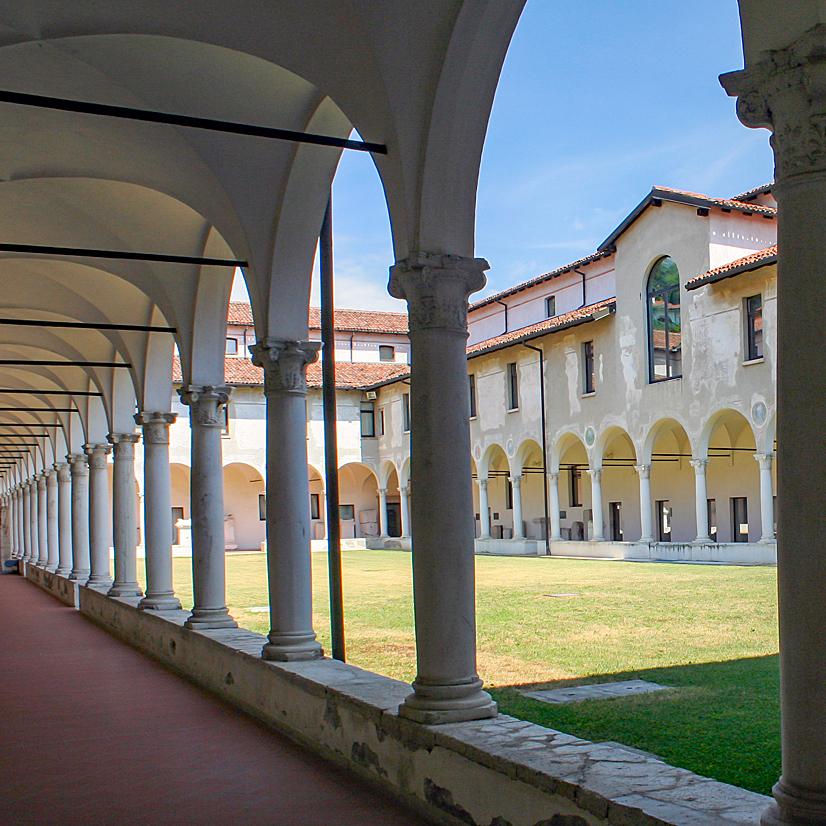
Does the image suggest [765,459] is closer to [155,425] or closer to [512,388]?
[512,388]

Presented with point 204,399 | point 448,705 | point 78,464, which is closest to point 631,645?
point 204,399

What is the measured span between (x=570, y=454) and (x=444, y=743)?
1246 inches

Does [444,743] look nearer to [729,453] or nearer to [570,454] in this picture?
[729,453]

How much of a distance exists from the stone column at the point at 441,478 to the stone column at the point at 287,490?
8.22 ft

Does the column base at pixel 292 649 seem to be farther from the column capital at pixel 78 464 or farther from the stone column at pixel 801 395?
the column capital at pixel 78 464

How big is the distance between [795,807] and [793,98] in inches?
81.6

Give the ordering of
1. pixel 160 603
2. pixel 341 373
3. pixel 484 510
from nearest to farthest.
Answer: pixel 160 603, pixel 484 510, pixel 341 373

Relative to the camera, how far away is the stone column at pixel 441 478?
4.89 meters

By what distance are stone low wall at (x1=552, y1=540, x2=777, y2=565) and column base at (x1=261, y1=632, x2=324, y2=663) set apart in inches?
621

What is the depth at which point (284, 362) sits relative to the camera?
7.47m

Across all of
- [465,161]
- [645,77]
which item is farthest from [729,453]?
[465,161]

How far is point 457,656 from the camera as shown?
15.9 feet

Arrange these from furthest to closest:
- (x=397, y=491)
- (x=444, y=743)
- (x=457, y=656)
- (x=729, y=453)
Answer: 1. (x=397, y=491)
2. (x=729, y=453)
3. (x=457, y=656)
4. (x=444, y=743)

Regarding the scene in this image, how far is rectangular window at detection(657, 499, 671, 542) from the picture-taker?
104 feet
